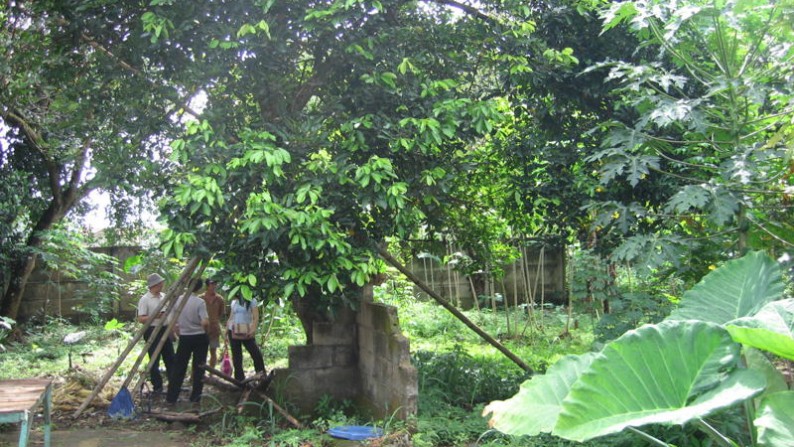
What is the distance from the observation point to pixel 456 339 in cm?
1186

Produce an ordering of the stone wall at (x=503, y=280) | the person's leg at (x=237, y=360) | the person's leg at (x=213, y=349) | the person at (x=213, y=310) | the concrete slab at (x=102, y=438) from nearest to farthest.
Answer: the concrete slab at (x=102, y=438), the person's leg at (x=237, y=360), the person at (x=213, y=310), the person's leg at (x=213, y=349), the stone wall at (x=503, y=280)

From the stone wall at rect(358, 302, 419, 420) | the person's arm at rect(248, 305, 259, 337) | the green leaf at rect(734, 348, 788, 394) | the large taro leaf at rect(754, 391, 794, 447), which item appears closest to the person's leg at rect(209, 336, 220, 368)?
the person's arm at rect(248, 305, 259, 337)

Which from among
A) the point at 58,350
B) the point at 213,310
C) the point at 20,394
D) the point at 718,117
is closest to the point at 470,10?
the point at 718,117

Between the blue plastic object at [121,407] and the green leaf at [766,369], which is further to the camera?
the blue plastic object at [121,407]

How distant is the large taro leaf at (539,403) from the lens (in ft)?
12.2

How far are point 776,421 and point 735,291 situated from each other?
122 cm

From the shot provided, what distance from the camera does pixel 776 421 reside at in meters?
3.15

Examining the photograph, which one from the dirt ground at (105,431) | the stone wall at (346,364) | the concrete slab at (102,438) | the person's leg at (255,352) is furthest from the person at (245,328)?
the concrete slab at (102,438)

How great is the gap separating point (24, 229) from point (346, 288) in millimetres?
9439

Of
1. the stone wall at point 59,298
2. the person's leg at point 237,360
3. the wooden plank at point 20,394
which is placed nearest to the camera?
the wooden plank at point 20,394

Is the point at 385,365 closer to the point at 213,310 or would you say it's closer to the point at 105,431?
the point at 105,431

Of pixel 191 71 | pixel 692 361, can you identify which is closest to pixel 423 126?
pixel 191 71

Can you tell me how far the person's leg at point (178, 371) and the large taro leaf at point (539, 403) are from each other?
228 inches

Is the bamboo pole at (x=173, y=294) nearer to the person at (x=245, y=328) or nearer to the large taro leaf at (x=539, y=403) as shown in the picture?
the person at (x=245, y=328)
